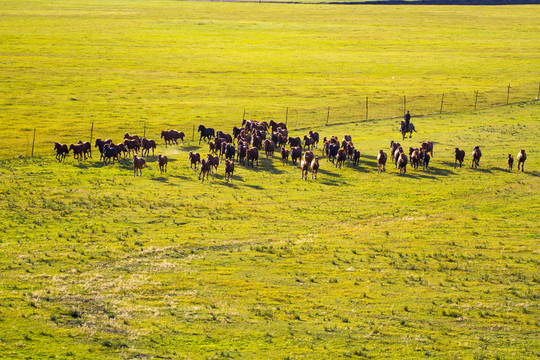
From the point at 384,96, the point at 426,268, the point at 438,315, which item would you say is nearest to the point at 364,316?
the point at 438,315

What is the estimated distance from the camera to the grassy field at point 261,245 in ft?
77.8

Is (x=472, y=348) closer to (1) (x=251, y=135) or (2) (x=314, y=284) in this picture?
(2) (x=314, y=284)

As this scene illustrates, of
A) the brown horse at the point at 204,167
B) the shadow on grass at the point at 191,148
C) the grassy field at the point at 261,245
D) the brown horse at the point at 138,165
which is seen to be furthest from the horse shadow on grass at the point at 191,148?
the brown horse at the point at 204,167

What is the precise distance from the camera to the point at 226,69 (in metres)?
105

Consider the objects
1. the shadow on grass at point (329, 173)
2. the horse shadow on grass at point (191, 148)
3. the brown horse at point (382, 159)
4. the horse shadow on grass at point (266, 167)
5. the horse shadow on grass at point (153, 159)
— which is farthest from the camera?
the horse shadow on grass at point (191, 148)

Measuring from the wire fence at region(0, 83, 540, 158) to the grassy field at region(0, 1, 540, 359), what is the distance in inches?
20.5

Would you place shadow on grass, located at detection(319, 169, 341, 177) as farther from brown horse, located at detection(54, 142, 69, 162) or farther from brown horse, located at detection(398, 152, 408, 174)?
brown horse, located at detection(54, 142, 69, 162)

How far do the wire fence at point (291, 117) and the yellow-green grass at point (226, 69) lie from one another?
0.24 metres

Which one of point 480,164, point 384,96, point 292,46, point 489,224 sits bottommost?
point 489,224

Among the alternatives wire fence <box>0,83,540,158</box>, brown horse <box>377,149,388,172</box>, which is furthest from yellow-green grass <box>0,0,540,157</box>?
brown horse <box>377,149,388,172</box>

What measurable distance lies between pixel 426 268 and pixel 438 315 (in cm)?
507

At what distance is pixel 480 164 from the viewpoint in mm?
49562

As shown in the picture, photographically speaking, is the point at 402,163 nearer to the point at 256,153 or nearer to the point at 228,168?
the point at 256,153

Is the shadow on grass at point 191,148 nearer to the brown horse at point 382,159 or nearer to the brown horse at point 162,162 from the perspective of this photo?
the brown horse at point 162,162
